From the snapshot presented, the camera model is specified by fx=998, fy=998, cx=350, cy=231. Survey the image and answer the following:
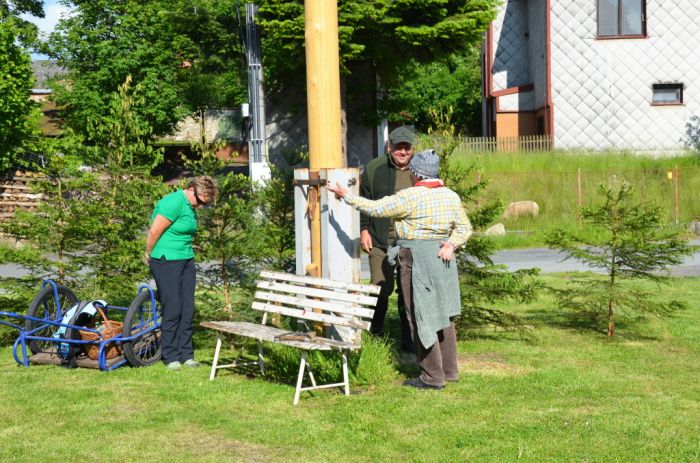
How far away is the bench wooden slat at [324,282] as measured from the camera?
7.73m

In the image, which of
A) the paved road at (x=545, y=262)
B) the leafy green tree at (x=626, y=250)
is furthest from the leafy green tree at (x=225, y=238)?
the paved road at (x=545, y=262)

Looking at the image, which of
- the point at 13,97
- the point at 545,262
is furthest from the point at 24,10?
the point at 545,262

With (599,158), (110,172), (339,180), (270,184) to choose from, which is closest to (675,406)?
(339,180)

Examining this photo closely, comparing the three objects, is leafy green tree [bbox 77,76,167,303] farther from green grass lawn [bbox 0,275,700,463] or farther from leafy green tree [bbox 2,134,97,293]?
green grass lawn [bbox 0,275,700,463]

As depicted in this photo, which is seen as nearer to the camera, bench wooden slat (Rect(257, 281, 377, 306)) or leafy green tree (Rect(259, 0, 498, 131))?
bench wooden slat (Rect(257, 281, 377, 306))

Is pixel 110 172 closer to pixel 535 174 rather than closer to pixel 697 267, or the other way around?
pixel 697 267

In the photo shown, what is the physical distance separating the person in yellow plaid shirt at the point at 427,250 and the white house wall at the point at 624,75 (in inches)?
1038

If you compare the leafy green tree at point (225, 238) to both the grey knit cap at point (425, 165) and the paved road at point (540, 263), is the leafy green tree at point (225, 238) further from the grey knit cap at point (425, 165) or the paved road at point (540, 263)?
the paved road at point (540, 263)

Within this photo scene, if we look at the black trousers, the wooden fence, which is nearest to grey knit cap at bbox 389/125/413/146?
the black trousers

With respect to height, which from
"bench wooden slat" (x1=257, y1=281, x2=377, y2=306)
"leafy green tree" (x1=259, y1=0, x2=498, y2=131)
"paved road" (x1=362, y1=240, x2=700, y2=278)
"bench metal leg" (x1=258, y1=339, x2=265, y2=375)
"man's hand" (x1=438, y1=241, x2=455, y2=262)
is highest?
"leafy green tree" (x1=259, y1=0, x2=498, y2=131)

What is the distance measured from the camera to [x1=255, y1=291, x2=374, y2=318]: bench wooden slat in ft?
25.1

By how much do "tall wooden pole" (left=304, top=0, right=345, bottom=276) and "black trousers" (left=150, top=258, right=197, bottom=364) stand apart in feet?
4.08

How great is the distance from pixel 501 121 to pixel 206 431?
31154 millimetres

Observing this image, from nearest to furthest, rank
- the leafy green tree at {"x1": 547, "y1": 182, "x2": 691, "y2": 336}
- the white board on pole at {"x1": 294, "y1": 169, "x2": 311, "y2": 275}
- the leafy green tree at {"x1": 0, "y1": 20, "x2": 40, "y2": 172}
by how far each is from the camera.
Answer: the white board on pole at {"x1": 294, "y1": 169, "x2": 311, "y2": 275} < the leafy green tree at {"x1": 547, "y1": 182, "x2": 691, "y2": 336} < the leafy green tree at {"x1": 0, "y1": 20, "x2": 40, "y2": 172}
